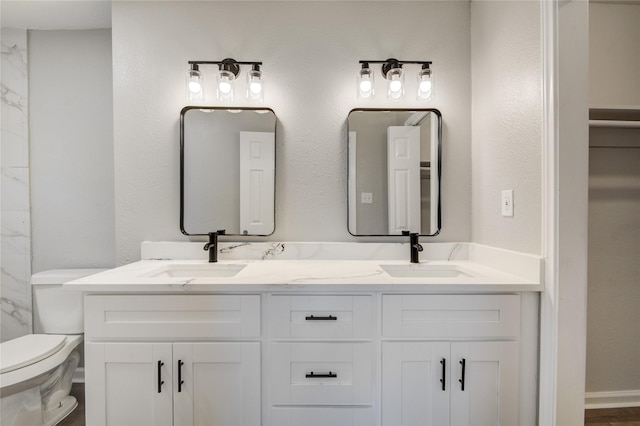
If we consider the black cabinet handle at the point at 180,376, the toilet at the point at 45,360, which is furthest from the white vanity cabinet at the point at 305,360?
the toilet at the point at 45,360

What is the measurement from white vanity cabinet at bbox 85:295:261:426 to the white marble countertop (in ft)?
0.19

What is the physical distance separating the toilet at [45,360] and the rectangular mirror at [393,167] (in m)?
1.75

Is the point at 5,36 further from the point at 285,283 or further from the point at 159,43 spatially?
the point at 285,283

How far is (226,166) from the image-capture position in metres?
1.63

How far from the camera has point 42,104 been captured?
73.0 inches

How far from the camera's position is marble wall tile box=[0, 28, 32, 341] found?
1825mm

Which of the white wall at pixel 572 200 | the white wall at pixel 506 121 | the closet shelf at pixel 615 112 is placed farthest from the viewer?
the closet shelf at pixel 615 112

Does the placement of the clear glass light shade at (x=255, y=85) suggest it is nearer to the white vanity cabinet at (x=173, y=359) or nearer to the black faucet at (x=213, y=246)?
the black faucet at (x=213, y=246)

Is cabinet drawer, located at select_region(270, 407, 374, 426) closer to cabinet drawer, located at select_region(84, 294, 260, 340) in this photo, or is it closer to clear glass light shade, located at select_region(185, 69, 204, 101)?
cabinet drawer, located at select_region(84, 294, 260, 340)

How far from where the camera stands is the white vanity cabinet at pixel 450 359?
1.13m

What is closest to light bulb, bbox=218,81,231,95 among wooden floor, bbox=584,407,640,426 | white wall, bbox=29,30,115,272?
white wall, bbox=29,30,115,272

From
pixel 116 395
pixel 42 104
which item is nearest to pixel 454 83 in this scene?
pixel 116 395

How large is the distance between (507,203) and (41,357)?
2.40 m

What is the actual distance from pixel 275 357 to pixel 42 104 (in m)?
2.26
